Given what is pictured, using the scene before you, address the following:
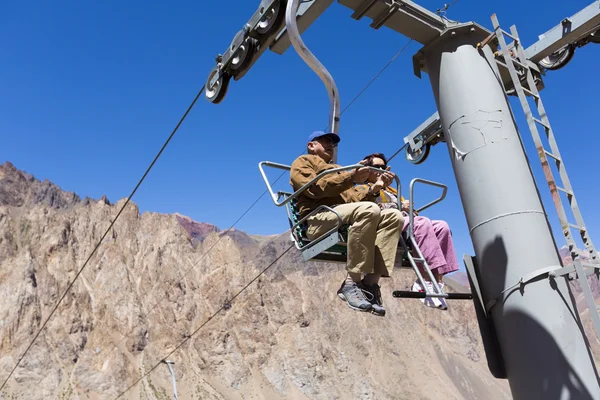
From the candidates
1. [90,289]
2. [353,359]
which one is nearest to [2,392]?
[90,289]

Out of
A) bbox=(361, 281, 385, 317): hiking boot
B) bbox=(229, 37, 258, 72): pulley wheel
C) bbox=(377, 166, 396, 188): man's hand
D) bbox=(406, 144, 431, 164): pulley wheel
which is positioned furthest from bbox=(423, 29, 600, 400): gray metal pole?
bbox=(406, 144, 431, 164): pulley wheel

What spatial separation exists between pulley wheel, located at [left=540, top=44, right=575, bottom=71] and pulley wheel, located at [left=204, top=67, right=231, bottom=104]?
11.8 ft

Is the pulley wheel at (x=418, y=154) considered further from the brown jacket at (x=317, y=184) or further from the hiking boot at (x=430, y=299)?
the hiking boot at (x=430, y=299)

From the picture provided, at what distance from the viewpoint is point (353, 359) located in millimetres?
58281

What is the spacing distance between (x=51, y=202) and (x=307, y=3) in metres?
97.0

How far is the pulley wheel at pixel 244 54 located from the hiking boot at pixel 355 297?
7.17ft

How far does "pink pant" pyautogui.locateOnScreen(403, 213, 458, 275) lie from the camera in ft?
14.4

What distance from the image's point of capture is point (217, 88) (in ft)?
18.1

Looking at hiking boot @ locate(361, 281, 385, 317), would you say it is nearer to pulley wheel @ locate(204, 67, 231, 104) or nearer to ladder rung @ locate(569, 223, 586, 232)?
ladder rung @ locate(569, 223, 586, 232)

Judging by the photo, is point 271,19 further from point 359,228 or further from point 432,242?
point 432,242

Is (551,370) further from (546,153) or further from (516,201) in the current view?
(546,153)

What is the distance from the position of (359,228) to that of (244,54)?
1.94 m

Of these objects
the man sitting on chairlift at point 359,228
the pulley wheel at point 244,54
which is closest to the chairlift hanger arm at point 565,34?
the man sitting on chairlift at point 359,228

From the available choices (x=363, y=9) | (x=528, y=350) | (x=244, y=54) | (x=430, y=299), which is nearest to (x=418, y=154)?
(x=244, y=54)
